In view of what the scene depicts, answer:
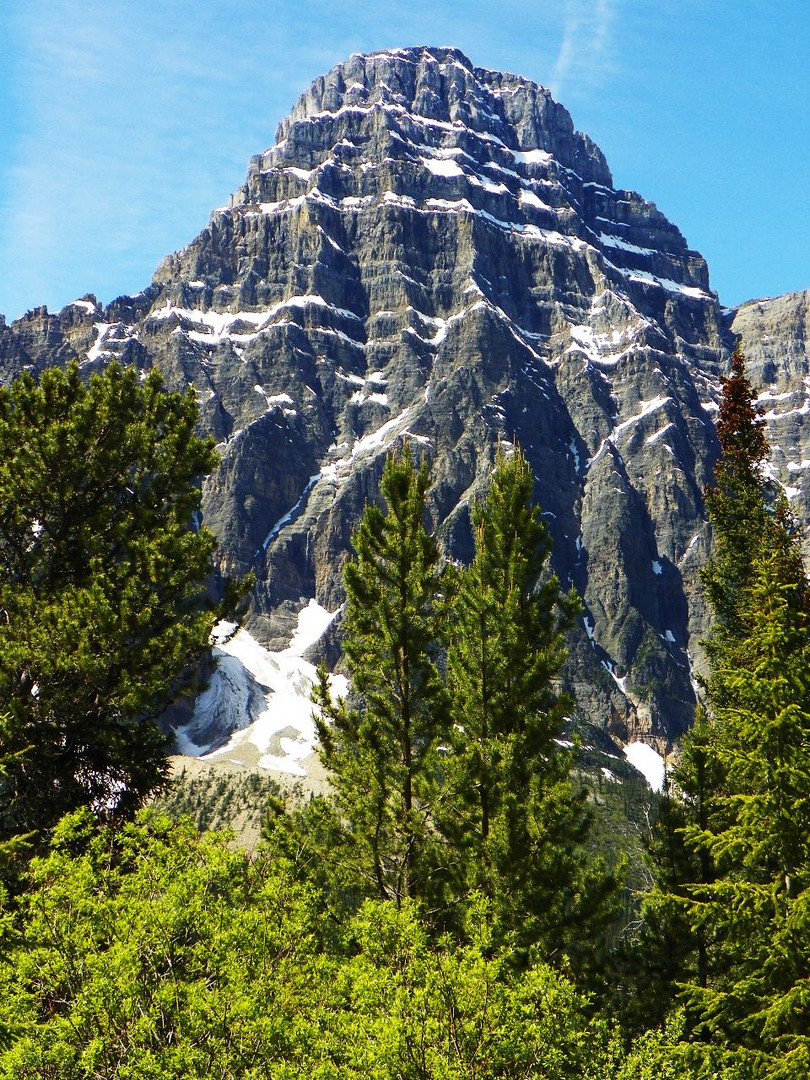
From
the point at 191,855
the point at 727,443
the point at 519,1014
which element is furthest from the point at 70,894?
the point at 727,443

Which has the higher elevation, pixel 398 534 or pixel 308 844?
pixel 398 534

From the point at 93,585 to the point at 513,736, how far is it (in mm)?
9410

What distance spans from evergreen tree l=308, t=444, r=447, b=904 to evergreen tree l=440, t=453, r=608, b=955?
0.71 meters

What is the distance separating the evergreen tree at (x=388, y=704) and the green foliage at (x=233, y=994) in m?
5.86

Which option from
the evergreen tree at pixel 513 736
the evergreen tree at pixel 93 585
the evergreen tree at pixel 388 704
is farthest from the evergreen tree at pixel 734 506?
the evergreen tree at pixel 93 585

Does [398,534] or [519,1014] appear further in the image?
[398,534]

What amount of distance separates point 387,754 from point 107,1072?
10.1 meters

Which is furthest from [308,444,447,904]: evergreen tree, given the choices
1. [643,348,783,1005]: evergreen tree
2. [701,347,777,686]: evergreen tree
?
[701,347,777,686]: evergreen tree

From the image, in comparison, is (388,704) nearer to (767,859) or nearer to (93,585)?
(93,585)

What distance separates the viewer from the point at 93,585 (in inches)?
651

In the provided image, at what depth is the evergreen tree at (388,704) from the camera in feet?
57.7

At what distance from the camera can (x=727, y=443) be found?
27.9m

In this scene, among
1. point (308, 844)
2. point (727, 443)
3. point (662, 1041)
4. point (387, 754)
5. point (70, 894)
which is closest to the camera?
point (70, 894)

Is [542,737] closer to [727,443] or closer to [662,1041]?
[662,1041]
